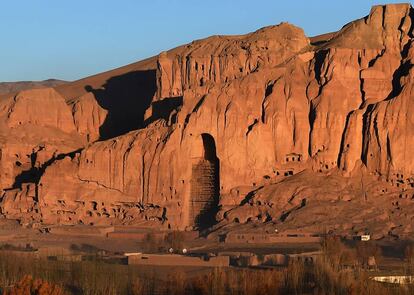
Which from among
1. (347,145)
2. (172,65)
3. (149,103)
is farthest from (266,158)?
(149,103)

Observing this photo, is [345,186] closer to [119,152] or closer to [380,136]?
[380,136]

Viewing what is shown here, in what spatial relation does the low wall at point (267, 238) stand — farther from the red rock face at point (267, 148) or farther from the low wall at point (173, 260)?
the low wall at point (173, 260)

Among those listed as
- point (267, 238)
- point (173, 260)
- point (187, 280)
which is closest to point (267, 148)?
point (267, 238)

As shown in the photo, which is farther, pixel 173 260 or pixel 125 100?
pixel 125 100

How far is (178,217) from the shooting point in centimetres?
9362

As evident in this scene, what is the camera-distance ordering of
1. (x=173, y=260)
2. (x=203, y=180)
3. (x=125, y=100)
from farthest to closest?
(x=125, y=100) < (x=203, y=180) < (x=173, y=260)

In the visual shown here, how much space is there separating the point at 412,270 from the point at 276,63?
27.6 m

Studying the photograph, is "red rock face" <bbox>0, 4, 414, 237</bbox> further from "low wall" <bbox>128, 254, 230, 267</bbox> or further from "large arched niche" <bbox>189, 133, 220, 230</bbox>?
"low wall" <bbox>128, 254, 230, 267</bbox>

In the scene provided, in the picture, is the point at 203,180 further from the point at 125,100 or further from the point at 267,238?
the point at 125,100

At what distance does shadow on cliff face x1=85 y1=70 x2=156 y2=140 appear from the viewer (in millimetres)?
108188

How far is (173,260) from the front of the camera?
3214 inches

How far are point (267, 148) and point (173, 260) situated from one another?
44.3ft

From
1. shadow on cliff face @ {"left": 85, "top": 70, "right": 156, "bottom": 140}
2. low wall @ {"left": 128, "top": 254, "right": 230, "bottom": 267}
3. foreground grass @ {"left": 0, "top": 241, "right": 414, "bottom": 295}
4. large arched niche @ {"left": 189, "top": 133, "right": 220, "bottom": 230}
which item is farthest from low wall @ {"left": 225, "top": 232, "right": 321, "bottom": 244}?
shadow on cliff face @ {"left": 85, "top": 70, "right": 156, "bottom": 140}

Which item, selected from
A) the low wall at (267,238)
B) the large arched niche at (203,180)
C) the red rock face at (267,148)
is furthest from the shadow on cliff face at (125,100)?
the low wall at (267,238)
